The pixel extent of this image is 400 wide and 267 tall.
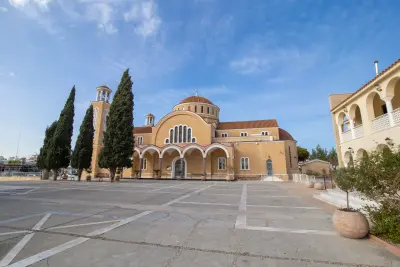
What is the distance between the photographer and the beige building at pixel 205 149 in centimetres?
2905

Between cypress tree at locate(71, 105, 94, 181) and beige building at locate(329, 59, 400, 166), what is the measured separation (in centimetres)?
2789

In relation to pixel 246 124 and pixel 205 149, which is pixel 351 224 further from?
pixel 246 124

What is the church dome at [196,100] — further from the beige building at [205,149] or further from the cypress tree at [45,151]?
the cypress tree at [45,151]

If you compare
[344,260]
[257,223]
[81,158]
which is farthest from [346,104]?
[81,158]

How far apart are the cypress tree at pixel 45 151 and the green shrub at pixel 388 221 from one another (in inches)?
1253

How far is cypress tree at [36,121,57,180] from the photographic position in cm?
2657

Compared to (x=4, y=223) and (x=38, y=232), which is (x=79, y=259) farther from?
(x=4, y=223)

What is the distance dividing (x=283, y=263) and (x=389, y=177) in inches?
130

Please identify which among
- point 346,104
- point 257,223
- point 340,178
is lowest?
point 257,223

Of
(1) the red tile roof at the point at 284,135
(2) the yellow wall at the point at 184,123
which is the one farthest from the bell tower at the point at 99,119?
(1) the red tile roof at the point at 284,135

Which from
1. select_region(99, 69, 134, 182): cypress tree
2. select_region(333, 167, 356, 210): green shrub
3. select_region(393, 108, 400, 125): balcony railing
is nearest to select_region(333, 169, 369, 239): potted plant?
select_region(333, 167, 356, 210): green shrub

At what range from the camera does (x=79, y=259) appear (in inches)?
122

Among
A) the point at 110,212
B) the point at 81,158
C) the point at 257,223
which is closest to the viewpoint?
the point at 257,223

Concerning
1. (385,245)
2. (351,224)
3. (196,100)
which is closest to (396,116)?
(351,224)
